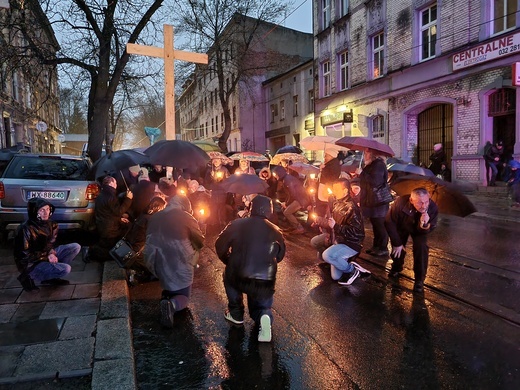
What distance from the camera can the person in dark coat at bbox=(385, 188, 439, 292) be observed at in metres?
5.35

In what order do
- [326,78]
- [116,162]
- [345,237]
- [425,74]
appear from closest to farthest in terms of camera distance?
[345,237]
[116,162]
[425,74]
[326,78]

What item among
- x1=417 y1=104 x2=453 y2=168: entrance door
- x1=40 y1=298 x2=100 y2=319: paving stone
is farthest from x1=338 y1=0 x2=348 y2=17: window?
x1=40 y1=298 x2=100 y2=319: paving stone

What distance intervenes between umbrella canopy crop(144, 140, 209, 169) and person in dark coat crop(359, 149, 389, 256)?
109 inches

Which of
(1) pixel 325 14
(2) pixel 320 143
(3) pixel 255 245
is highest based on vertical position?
(1) pixel 325 14

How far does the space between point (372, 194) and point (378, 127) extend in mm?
15739

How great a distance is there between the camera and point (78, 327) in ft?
13.9

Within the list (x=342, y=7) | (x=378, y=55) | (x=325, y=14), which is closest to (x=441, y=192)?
(x=378, y=55)

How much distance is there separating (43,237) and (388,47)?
19.1 meters

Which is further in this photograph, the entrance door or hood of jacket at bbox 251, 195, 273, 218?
the entrance door

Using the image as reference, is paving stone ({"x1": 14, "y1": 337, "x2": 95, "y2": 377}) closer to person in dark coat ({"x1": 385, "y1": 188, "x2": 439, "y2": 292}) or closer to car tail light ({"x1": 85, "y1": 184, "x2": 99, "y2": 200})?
person in dark coat ({"x1": 385, "y1": 188, "x2": 439, "y2": 292})

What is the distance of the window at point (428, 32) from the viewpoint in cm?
1783

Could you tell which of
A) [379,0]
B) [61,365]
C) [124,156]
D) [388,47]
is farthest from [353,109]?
[61,365]

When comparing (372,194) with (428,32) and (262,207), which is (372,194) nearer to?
(262,207)

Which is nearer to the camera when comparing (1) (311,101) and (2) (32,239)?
(2) (32,239)
